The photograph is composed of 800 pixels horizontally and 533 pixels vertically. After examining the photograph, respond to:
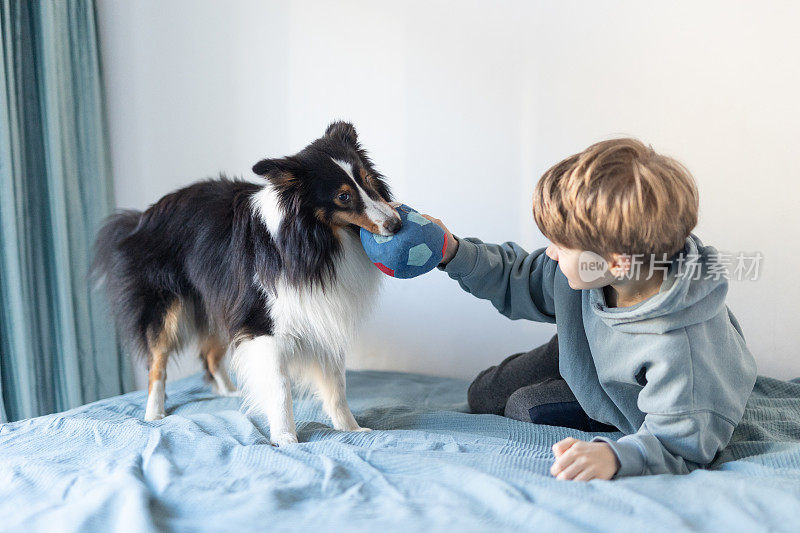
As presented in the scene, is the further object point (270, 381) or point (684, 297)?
point (270, 381)

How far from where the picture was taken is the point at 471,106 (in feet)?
8.16

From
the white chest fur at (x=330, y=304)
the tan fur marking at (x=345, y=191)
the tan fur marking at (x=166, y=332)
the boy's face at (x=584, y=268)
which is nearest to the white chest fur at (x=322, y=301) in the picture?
the white chest fur at (x=330, y=304)

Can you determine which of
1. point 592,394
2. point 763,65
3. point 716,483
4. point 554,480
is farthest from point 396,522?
point 763,65

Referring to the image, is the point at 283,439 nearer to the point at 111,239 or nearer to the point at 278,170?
the point at 278,170

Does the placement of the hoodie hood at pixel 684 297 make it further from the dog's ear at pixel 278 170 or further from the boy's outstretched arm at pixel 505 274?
the dog's ear at pixel 278 170

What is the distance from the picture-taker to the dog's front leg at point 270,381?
1.57m

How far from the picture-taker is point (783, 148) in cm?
219

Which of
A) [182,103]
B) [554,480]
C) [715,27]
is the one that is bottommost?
[554,480]

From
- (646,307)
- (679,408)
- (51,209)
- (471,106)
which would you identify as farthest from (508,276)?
(51,209)

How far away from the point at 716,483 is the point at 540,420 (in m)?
0.63

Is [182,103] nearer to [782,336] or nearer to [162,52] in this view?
[162,52]

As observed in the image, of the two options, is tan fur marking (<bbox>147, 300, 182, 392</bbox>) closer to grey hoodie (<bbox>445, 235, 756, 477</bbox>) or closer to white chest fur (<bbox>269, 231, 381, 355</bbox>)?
white chest fur (<bbox>269, 231, 381, 355</bbox>)

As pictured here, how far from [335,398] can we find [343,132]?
0.75 metres

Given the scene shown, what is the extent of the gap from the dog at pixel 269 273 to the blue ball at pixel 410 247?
0.10 feet
